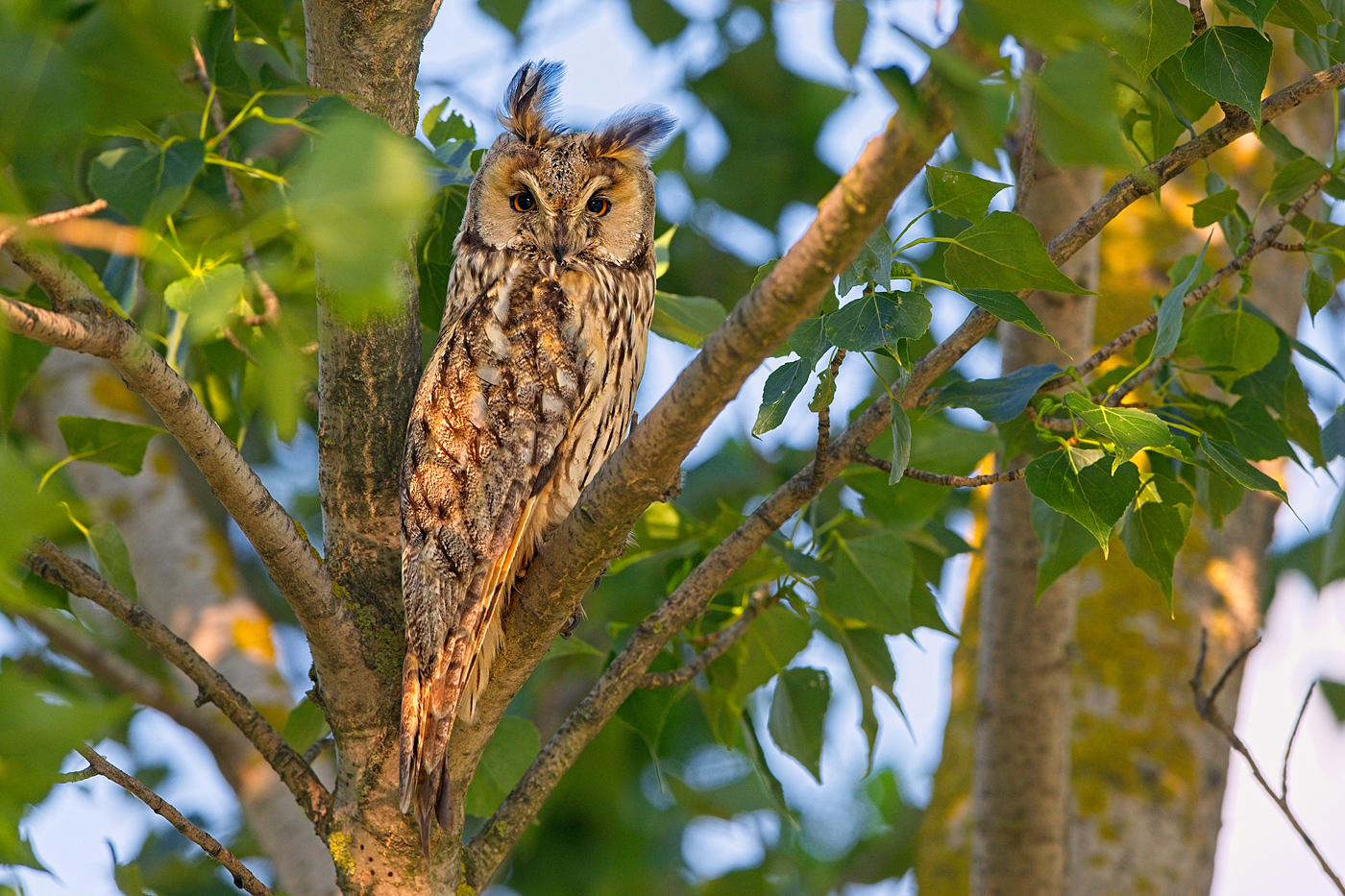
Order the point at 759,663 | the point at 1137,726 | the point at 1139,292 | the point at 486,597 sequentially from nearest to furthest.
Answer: the point at 486,597, the point at 759,663, the point at 1137,726, the point at 1139,292

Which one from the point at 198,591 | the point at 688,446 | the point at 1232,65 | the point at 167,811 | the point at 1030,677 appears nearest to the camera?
the point at 688,446

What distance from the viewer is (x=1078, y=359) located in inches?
84.3

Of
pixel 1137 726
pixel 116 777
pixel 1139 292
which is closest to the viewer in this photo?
pixel 116 777

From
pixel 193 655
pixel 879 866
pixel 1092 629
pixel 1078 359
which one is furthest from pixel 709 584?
pixel 879 866

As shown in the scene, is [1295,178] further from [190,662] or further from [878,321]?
[190,662]

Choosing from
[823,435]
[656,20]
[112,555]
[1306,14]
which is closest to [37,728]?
[823,435]

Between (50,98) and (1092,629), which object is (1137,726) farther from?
(50,98)

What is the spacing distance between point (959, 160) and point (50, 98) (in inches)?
124

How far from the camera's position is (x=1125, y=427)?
123cm

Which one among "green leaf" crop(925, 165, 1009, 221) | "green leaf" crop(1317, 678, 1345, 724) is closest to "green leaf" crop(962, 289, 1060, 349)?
"green leaf" crop(925, 165, 1009, 221)

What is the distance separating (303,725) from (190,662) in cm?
35

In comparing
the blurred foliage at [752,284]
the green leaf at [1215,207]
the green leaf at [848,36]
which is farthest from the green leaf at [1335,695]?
the green leaf at [848,36]

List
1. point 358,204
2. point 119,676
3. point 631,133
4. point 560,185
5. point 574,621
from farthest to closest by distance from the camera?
point 119,676 < point 631,133 < point 560,185 < point 574,621 < point 358,204

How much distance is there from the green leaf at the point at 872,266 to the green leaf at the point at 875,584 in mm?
553
